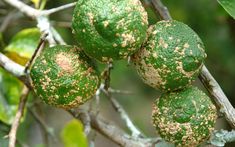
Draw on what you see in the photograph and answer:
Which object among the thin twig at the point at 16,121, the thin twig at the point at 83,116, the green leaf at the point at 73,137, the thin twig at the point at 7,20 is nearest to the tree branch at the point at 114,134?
the thin twig at the point at 83,116

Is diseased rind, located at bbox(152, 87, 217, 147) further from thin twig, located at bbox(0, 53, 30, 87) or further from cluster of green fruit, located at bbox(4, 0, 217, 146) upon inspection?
thin twig, located at bbox(0, 53, 30, 87)

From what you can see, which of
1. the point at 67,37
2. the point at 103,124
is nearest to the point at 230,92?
the point at 67,37

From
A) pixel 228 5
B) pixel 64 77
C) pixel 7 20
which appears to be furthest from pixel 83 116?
pixel 7 20

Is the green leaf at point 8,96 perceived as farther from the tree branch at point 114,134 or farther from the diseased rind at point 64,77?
the diseased rind at point 64,77

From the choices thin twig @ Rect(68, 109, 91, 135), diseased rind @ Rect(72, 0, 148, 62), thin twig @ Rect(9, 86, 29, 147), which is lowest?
thin twig @ Rect(68, 109, 91, 135)

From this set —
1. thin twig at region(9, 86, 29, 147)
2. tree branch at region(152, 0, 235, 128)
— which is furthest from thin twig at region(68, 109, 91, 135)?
tree branch at region(152, 0, 235, 128)

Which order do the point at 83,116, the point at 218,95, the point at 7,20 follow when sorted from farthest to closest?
the point at 7,20, the point at 83,116, the point at 218,95

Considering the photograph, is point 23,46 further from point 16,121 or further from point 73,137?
point 73,137

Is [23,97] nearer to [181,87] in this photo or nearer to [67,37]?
[181,87]
